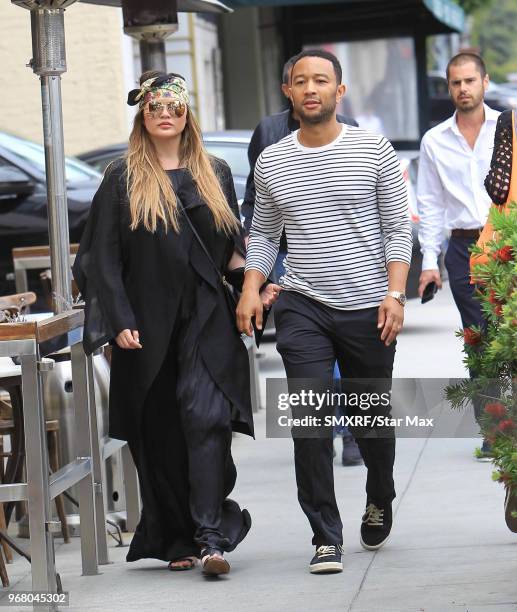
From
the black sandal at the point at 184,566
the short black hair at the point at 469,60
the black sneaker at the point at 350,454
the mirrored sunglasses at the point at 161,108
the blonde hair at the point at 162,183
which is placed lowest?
the black sneaker at the point at 350,454

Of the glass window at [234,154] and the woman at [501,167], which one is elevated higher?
the woman at [501,167]

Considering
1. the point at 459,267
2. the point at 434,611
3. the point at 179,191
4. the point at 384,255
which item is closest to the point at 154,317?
the point at 179,191

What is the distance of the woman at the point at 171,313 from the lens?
→ 552 centimetres

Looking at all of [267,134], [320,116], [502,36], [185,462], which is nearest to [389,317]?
[320,116]

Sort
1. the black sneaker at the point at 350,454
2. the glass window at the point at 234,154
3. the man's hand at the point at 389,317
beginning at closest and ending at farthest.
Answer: the man's hand at the point at 389,317, the black sneaker at the point at 350,454, the glass window at the point at 234,154

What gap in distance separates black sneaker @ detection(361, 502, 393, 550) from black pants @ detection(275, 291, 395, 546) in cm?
31

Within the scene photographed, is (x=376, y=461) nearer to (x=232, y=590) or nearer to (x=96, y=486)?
(x=232, y=590)

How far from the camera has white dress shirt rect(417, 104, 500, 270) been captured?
7375 mm

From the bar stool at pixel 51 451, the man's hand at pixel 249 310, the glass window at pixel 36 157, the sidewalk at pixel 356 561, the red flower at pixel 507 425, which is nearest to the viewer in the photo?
the red flower at pixel 507 425

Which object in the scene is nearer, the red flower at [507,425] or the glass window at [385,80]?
the red flower at [507,425]

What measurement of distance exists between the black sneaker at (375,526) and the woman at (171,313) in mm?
473

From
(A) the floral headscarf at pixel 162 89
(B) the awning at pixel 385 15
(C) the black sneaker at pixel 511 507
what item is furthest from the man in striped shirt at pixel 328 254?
(B) the awning at pixel 385 15

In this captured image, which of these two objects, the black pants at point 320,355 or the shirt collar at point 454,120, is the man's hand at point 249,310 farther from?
the shirt collar at point 454,120

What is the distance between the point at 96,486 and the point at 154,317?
2.68 feet
